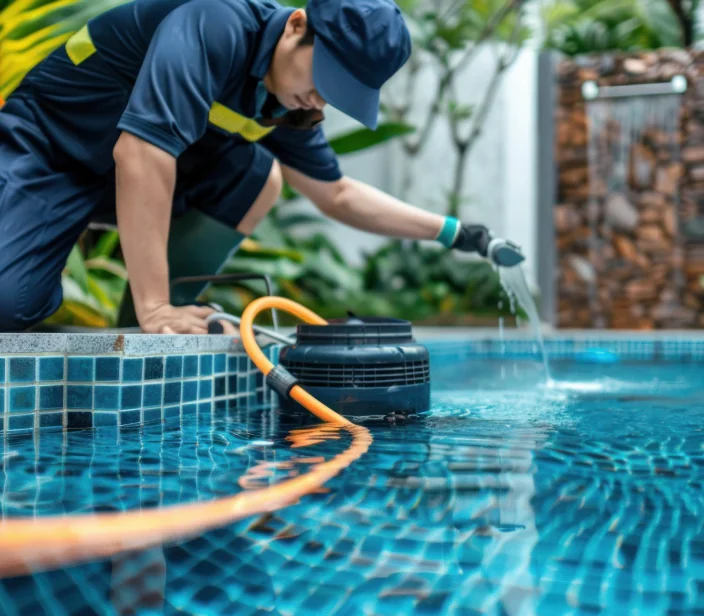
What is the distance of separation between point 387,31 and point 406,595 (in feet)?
4.30

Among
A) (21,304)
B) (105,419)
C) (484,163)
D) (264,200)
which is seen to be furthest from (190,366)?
(484,163)

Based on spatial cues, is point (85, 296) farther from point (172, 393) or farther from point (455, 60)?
point (455, 60)

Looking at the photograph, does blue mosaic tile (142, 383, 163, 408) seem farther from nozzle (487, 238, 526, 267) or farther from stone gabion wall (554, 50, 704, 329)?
stone gabion wall (554, 50, 704, 329)

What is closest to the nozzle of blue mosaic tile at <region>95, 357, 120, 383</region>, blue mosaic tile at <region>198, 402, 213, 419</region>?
blue mosaic tile at <region>198, 402, 213, 419</region>

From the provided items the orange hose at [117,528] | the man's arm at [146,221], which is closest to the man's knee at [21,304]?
the man's arm at [146,221]

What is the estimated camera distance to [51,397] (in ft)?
4.79

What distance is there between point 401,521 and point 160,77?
1193 mm

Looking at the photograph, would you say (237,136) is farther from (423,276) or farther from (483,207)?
(483,207)

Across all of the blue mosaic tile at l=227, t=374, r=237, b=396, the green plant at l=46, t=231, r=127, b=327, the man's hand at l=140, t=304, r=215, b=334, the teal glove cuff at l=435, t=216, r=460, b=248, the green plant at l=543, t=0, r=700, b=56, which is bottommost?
the blue mosaic tile at l=227, t=374, r=237, b=396

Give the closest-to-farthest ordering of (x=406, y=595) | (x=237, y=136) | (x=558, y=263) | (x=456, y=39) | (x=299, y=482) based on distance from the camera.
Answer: (x=406, y=595) < (x=299, y=482) < (x=237, y=136) < (x=558, y=263) < (x=456, y=39)

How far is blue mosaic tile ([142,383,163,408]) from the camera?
5.10ft

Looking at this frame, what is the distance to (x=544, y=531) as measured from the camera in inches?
33.5

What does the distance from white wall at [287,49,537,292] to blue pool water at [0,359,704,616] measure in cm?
635

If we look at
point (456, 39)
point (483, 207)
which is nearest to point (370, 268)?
point (483, 207)
